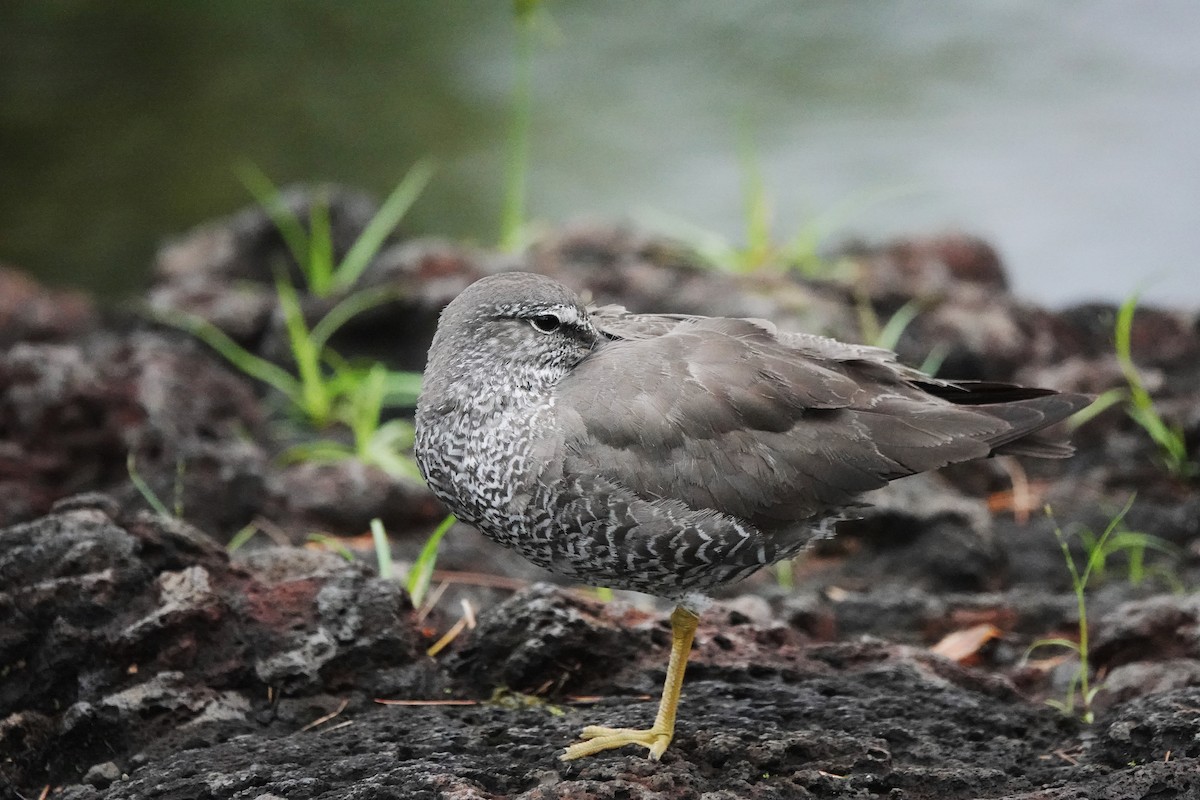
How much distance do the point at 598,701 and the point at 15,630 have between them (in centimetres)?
192

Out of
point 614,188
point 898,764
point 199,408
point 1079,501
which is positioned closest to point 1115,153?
point 614,188

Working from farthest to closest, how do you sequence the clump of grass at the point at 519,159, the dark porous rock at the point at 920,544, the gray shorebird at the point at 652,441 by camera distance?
1. the clump of grass at the point at 519,159
2. the dark porous rock at the point at 920,544
3. the gray shorebird at the point at 652,441

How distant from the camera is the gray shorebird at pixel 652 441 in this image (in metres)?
4.24

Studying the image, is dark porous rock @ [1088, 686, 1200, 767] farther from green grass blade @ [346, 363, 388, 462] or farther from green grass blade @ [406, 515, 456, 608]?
green grass blade @ [346, 363, 388, 462]

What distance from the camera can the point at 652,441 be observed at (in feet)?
14.2

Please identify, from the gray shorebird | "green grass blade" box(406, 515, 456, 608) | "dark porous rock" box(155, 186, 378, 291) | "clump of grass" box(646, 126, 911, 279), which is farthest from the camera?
"dark porous rock" box(155, 186, 378, 291)

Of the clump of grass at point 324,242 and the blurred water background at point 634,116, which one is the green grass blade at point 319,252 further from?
the blurred water background at point 634,116

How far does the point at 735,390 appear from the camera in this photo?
447 cm

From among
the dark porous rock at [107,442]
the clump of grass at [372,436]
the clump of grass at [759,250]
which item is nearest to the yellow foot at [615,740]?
the dark porous rock at [107,442]

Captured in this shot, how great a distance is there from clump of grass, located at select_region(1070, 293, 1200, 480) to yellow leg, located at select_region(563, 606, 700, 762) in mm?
3116

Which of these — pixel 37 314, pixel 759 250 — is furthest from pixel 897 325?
pixel 37 314

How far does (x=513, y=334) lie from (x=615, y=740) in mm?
1315

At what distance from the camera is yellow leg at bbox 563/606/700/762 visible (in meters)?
4.13

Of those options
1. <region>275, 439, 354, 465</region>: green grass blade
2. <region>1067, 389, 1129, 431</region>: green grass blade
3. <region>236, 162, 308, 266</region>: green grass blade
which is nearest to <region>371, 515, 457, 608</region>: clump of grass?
<region>275, 439, 354, 465</region>: green grass blade
